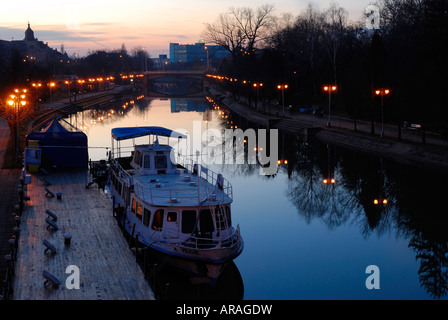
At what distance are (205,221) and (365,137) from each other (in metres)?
40.7

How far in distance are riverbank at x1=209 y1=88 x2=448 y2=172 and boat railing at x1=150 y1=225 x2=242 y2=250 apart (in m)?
30.1

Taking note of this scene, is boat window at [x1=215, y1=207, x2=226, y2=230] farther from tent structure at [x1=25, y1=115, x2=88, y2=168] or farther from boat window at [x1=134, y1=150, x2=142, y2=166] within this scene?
tent structure at [x1=25, y1=115, x2=88, y2=168]

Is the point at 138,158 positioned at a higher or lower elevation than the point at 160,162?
higher

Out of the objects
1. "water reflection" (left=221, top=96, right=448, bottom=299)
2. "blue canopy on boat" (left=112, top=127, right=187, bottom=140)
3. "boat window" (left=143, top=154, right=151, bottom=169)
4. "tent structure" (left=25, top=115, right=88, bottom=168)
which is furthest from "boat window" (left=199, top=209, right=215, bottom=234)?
"tent structure" (left=25, top=115, right=88, bottom=168)

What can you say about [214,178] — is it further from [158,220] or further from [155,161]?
[158,220]

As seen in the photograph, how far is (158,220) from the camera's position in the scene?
24.0 meters

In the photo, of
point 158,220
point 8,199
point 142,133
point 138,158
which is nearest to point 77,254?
point 158,220

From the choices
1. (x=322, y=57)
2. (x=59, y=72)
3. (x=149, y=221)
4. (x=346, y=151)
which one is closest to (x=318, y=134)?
(x=346, y=151)

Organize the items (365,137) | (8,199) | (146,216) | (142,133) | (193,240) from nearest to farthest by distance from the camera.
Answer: (193,240)
(146,216)
(142,133)
(8,199)
(365,137)

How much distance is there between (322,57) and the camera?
10244 cm

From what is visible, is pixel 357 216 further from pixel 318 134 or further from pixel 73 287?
pixel 318 134

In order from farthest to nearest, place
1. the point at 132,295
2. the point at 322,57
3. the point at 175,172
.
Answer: the point at 322,57 → the point at 175,172 → the point at 132,295

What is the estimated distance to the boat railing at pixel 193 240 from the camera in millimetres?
22448

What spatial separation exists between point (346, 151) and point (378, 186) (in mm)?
17087
